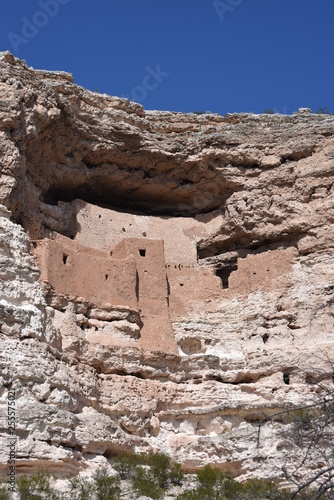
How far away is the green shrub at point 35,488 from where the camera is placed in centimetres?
1120

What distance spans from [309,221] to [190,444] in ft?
20.4

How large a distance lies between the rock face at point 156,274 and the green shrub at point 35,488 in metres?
0.41

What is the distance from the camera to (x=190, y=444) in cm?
1462

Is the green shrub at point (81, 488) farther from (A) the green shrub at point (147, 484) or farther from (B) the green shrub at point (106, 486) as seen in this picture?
(A) the green shrub at point (147, 484)

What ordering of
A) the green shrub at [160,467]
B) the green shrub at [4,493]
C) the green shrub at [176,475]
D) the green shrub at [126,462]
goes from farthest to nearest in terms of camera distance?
the green shrub at [176,475] → the green shrub at [160,467] → the green shrub at [126,462] → the green shrub at [4,493]

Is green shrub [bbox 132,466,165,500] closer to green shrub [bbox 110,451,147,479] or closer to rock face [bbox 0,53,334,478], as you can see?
green shrub [bbox 110,451,147,479]

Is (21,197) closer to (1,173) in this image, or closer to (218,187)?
(1,173)

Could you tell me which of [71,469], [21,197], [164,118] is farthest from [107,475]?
[164,118]

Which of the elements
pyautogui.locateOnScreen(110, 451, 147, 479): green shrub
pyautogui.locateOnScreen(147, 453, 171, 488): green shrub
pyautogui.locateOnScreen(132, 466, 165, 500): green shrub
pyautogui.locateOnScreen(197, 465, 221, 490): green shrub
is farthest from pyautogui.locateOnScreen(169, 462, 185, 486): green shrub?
pyautogui.locateOnScreen(110, 451, 147, 479): green shrub

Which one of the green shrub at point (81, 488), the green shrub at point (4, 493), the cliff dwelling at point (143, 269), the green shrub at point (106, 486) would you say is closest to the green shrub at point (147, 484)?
the green shrub at point (106, 486)

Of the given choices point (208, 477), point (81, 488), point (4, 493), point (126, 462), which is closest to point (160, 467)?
point (126, 462)

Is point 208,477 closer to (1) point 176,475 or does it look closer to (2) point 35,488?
(1) point 176,475

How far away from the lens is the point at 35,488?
37.3 ft

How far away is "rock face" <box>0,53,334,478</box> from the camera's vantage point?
13844 millimetres
